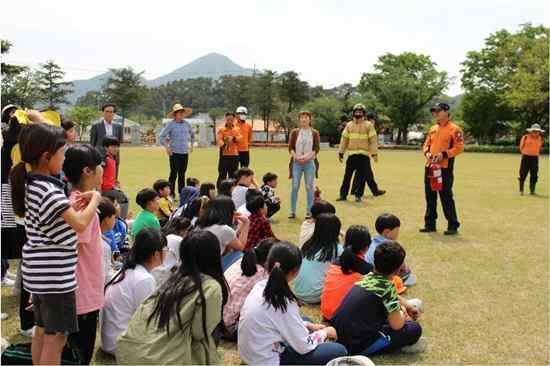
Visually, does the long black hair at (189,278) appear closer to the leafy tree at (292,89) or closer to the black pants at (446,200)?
the black pants at (446,200)

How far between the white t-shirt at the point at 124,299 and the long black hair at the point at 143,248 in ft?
0.12

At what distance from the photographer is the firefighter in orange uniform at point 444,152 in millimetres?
7945

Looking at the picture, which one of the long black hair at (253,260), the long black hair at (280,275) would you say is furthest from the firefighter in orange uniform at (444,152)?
the long black hair at (280,275)

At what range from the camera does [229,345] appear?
4.12m

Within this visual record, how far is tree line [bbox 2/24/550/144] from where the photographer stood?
47.0 m

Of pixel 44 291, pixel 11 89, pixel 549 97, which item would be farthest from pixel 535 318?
pixel 11 89

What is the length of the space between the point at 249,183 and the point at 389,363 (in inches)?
168

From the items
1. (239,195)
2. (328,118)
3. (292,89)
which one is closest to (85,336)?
(239,195)

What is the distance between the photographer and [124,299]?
3.71 metres

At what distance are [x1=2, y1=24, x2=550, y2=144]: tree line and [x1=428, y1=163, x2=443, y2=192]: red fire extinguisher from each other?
3607cm

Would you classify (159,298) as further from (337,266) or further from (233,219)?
(233,219)

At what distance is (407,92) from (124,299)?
196 ft

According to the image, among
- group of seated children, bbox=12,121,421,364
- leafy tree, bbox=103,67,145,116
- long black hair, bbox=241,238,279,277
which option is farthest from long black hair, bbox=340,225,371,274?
leafy tree, bbox=103,67,145,116

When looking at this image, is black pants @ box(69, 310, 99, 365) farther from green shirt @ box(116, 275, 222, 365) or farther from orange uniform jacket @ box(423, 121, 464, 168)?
orange uniform jacket @ box(423, 121, 464, 168)
